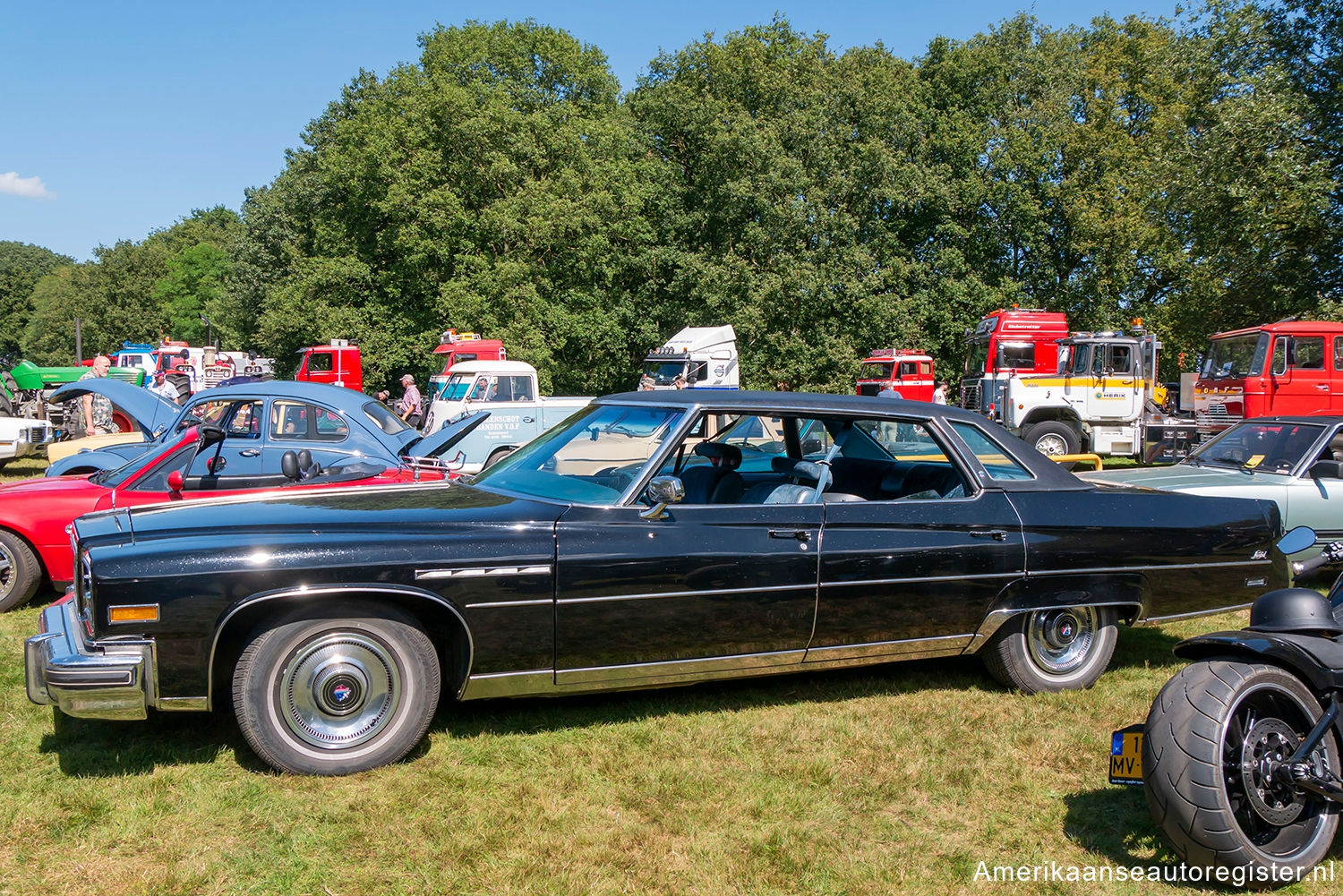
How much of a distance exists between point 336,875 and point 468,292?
29.3 m

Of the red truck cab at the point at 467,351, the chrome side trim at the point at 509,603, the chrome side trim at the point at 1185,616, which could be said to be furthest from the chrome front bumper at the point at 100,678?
the red truck cab at the point at 467,351

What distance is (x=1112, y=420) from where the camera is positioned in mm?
18922

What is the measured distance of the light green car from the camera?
715cm

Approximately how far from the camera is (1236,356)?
56.2ft

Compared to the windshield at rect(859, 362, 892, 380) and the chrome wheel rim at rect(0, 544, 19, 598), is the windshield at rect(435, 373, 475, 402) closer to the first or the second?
the chrome wheel rim at rect(0, 544, 19, 598)

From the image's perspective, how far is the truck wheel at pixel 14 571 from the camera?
6.35 meters

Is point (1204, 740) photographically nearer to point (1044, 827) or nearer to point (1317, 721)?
point (1317, 721)

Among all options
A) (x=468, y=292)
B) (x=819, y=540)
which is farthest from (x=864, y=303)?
(x=819, y=540)

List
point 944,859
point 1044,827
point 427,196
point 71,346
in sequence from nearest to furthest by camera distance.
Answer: point 944,859 → point 1044,827 → point 427,196 → point 71,346

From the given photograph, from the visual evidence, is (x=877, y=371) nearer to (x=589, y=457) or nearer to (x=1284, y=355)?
(x=1284, y=355)

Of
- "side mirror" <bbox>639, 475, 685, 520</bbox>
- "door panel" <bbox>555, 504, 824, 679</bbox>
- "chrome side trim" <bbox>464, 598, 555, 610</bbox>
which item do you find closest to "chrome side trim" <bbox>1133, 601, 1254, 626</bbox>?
"door panel" <bbox>555, 504, 824, 679</bbox>

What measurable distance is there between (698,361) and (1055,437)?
9.76 meters

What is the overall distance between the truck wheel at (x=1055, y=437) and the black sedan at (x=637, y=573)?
566 inches

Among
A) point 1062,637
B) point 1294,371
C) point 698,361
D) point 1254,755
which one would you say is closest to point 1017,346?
point 1294,371
